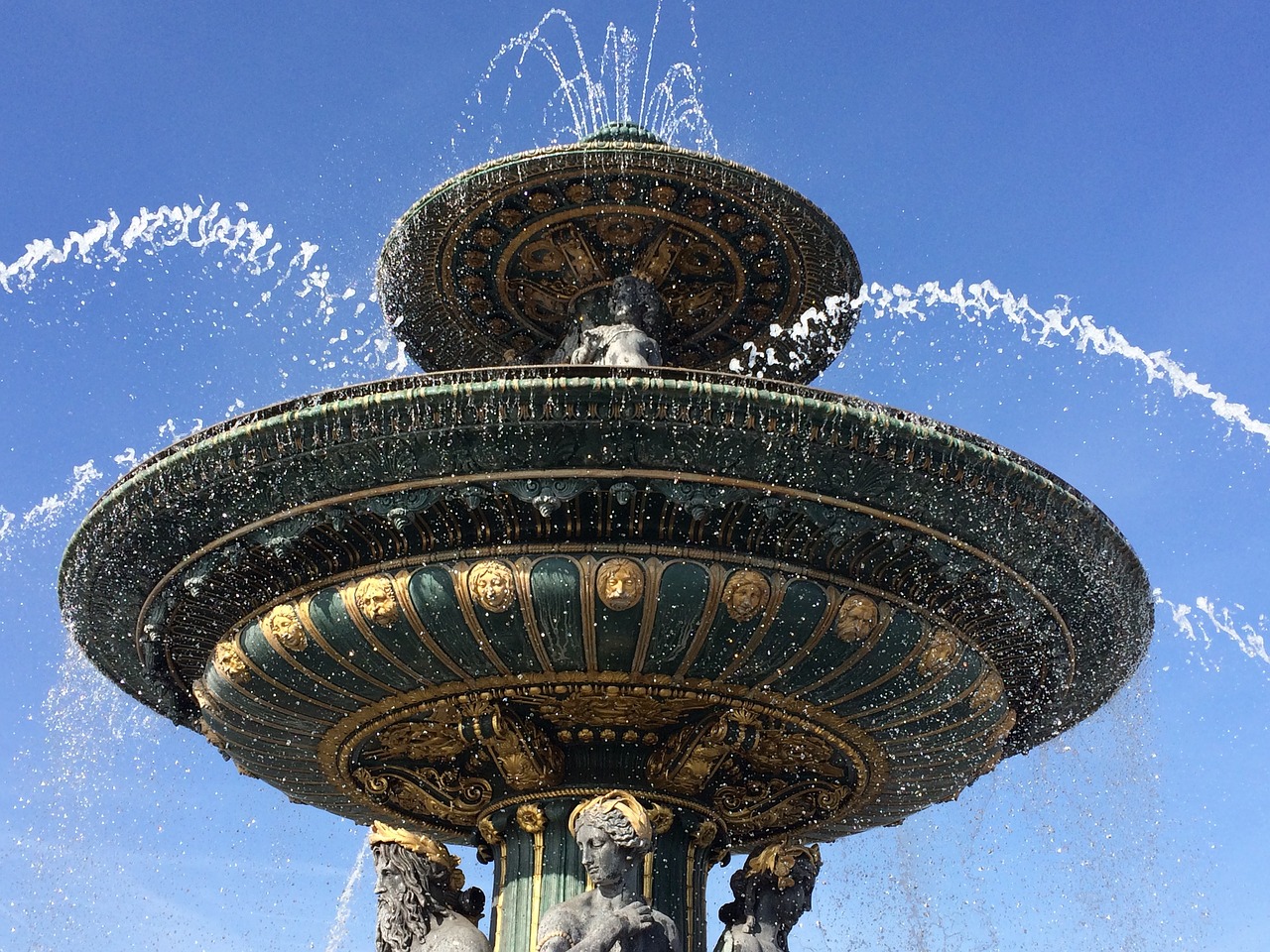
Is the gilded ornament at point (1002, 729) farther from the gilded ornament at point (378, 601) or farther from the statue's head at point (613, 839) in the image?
the gilded ornament at point (378, 601)

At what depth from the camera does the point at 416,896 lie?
7.64 meters

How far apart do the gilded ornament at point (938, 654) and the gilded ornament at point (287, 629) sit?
9.87 ft

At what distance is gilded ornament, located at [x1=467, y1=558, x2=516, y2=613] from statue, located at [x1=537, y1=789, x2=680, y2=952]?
1.03 meters

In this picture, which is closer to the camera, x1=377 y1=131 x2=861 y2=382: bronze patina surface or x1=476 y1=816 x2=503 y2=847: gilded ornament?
x1=476 y1=816 x2=503 y2=847: gilded ornament

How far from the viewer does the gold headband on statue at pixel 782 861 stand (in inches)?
310

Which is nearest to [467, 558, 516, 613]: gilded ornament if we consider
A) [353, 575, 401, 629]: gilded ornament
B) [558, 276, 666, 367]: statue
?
[353, 575, 401, 629]: gilded ornament

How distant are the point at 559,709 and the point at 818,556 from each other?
1.55m

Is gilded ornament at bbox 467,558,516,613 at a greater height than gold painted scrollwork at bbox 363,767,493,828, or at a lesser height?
greater

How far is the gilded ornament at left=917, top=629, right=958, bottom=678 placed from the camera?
24.2 feet

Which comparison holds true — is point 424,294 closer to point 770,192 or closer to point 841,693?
point 770,192

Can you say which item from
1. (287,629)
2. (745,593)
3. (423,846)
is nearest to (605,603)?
(745,593)

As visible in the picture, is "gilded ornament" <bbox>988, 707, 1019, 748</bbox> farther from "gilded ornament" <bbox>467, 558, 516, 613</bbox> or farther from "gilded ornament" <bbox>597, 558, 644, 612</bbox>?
"gilded ornament" <bbox>467, 558, 516, 613</bbox>

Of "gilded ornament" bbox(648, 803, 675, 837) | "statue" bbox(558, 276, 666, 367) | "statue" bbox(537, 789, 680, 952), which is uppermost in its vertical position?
"statue" bbox(558, 276, 666, 367)

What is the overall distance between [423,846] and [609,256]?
3.98 m
